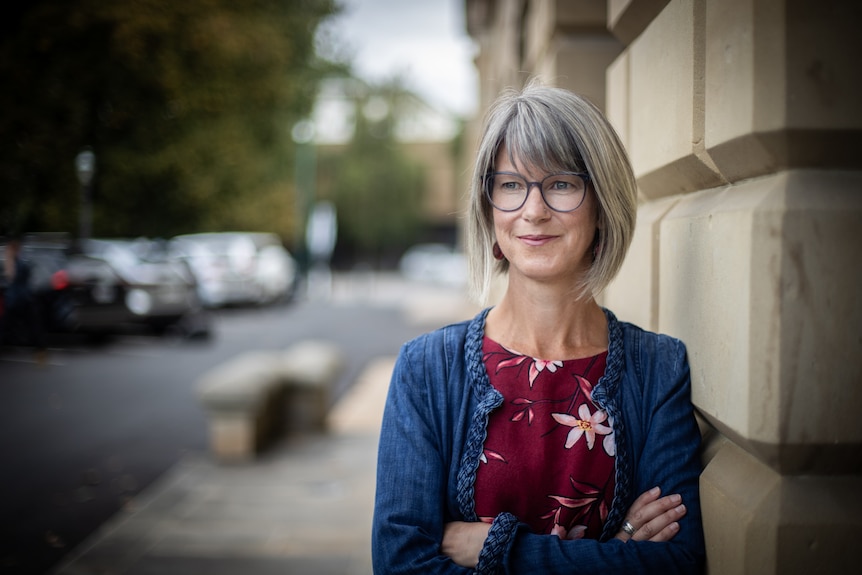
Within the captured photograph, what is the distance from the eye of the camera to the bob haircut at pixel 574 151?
164cm

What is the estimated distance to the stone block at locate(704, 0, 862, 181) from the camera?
48.5 inches

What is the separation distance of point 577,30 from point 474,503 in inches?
91.1

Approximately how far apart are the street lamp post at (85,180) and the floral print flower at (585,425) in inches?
204

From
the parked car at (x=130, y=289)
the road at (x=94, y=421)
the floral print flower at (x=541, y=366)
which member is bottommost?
the road at (x=94, y=421)

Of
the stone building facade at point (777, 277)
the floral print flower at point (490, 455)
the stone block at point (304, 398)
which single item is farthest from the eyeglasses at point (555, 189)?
the stone block at point (304, 398)

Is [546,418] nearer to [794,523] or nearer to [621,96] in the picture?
[794,523]

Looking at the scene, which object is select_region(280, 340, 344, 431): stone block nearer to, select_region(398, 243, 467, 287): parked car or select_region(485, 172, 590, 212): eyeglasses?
select_region(485, 172, 590, 212): eyeglasses

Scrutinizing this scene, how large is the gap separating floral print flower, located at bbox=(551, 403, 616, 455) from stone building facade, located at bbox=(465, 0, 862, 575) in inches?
9.0

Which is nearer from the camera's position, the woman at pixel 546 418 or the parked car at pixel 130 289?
the woman at pixel 546 418

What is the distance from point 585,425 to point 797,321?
1.88 ft

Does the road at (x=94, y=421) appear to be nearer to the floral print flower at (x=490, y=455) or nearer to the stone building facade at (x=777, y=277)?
the floral print flower at (x=490, y=455)

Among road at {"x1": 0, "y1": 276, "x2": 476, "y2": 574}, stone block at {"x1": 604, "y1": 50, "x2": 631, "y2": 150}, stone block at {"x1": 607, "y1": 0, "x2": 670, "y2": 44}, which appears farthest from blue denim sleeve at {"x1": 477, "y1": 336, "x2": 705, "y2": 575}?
road at {"x1": 0, "y1": 276, "x2": 476, "y2": 574}

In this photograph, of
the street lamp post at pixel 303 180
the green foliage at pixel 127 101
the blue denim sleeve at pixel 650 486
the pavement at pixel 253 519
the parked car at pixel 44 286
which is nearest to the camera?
the blue denim sleeve at pixel 650 486

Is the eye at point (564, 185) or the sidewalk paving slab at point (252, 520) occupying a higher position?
the eye at point (564, 185)
